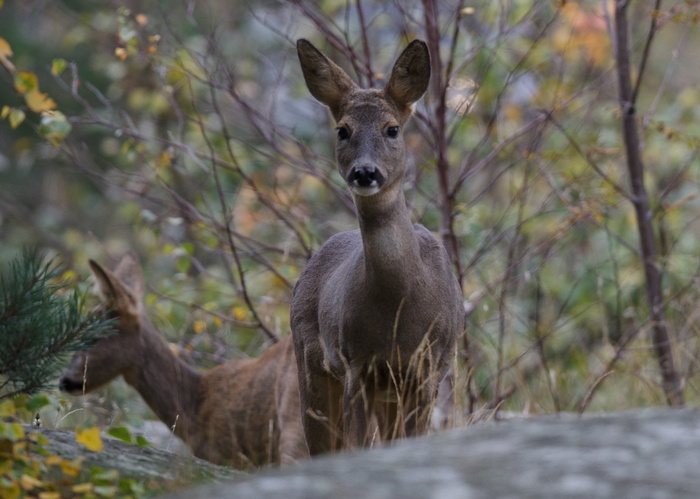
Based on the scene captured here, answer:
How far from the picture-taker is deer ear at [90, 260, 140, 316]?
7.67 m

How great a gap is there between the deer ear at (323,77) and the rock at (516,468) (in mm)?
2831

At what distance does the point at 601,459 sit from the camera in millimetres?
2648

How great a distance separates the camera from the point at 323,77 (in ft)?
18.0

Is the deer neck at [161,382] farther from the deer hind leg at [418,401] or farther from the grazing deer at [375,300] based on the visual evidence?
the deer hind leg at [418,401]

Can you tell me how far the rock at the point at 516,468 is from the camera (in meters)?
2.48

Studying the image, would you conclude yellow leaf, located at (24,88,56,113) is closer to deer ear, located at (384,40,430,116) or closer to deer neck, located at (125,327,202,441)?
deer ear, located at (384,40,430,116)

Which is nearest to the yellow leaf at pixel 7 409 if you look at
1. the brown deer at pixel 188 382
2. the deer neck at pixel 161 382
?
the brown deer at pixel 188 382

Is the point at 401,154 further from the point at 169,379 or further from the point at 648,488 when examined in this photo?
the point at 169,379

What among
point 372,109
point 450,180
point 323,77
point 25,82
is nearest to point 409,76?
point 372,109

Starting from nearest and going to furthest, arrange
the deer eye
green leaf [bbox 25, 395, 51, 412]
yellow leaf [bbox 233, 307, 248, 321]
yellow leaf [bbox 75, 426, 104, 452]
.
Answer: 1. yellow leaf [bbox 75, 426, 104, 452]
2. green leaf [bbox 25, 395, 51, 412]
3. the deer eye
4. yellow leaf [bbox 233, 307, 248, 321]

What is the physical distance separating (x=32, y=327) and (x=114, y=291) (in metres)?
3.47

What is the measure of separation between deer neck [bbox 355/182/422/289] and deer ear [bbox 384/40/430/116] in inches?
21.3

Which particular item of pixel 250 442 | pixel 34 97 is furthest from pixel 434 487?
pixel 250 442

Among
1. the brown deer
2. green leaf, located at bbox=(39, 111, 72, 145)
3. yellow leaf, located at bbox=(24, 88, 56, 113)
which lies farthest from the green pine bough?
the brown deer
